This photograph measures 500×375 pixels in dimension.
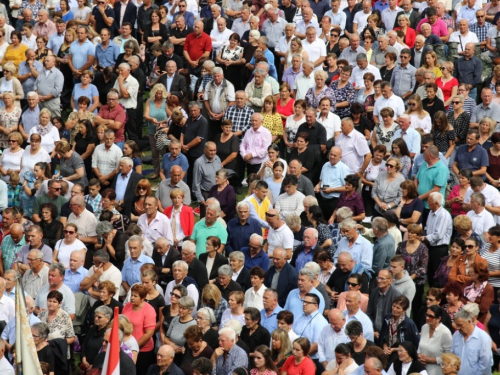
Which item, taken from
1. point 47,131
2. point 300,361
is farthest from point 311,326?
point 47,131

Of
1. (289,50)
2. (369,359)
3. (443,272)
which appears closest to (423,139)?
(443,272)

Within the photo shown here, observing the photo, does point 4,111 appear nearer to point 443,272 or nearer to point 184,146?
point 184,146

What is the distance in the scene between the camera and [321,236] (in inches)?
591

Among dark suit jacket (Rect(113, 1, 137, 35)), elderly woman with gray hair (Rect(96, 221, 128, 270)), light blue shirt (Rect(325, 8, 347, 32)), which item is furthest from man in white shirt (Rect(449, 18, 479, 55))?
elderly woman with gray hair (Rect(96, 221, 128, 270))

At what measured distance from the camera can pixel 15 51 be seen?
67.5 feet

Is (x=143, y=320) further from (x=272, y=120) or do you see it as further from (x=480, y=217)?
(x=272, y=120)

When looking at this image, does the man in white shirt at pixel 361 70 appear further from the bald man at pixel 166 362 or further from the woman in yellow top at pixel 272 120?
the bald man at pixel 166 362

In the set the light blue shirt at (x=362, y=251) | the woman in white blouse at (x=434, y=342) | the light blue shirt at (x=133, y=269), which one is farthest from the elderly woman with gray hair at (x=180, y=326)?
the woman in white blouse at (x=434, y=342)

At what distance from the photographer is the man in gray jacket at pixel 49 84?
19547mm

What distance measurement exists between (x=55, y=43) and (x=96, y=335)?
9.19 m

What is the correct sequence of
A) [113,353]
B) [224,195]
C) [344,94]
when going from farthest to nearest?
[344,94], [224,195], [113,353]

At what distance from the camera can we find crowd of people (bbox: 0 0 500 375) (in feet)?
42.8

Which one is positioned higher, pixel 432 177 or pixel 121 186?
pixel 432 177

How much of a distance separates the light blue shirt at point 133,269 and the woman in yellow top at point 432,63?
6674 mm
